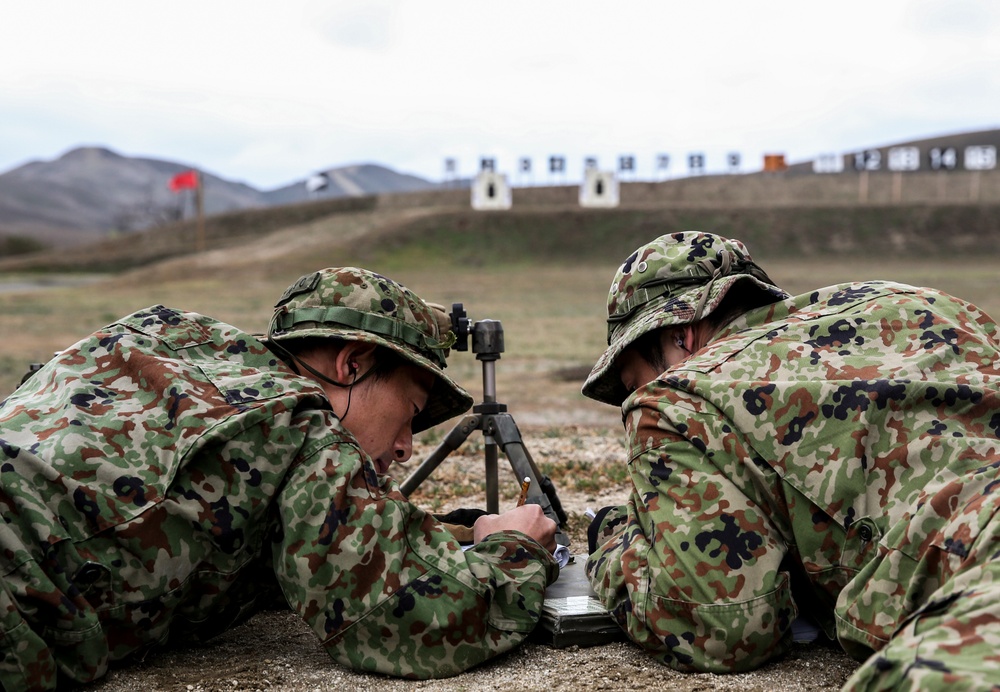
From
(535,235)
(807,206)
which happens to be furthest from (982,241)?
(535,235)

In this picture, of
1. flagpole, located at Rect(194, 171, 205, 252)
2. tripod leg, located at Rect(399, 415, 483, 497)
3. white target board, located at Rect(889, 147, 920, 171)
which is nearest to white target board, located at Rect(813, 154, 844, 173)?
white target board, located at Rect(889, 147, 920, 171)

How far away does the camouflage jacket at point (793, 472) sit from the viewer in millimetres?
2719

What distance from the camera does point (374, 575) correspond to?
2.79m

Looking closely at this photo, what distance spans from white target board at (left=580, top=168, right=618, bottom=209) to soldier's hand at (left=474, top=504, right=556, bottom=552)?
5339cm

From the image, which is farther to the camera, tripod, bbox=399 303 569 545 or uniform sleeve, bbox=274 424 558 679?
tripod, bbox=399 303 569 545

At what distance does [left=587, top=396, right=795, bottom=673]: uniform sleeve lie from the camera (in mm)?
2748

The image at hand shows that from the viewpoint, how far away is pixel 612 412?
10586 millimetres

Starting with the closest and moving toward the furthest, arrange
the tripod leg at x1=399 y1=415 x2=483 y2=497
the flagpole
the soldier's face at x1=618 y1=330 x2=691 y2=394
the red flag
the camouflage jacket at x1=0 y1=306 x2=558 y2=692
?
the camouflage jacket at x1=0 y1=306 x2=558 y2=692, the soldier's face at x1=618 y1=330 x2=691 y2=394, the tripod leg at x1=399 y1=415 x2=483 y2=497, the flagpole, the red flag

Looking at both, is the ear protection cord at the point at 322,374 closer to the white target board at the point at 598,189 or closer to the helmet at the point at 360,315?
the helmet at the point at 360,315

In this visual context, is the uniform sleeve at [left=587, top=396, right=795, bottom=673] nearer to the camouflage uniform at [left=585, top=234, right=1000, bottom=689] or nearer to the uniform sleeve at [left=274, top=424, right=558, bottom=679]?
the camouflage uniform at [left=585, top=234, right=1000, bottom=689]

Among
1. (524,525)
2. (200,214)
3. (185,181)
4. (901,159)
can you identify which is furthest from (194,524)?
(901,159)

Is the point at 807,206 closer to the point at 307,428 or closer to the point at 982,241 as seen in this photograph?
the point at 982,241

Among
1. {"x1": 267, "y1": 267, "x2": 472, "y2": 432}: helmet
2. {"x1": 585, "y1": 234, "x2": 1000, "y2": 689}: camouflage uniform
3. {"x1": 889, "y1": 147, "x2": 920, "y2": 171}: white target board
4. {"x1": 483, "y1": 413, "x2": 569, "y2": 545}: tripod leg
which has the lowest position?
{"x1": 483, "y1": 413, "x2": 569, "y2": 545}: tripod leg

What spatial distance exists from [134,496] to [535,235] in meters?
43.6
